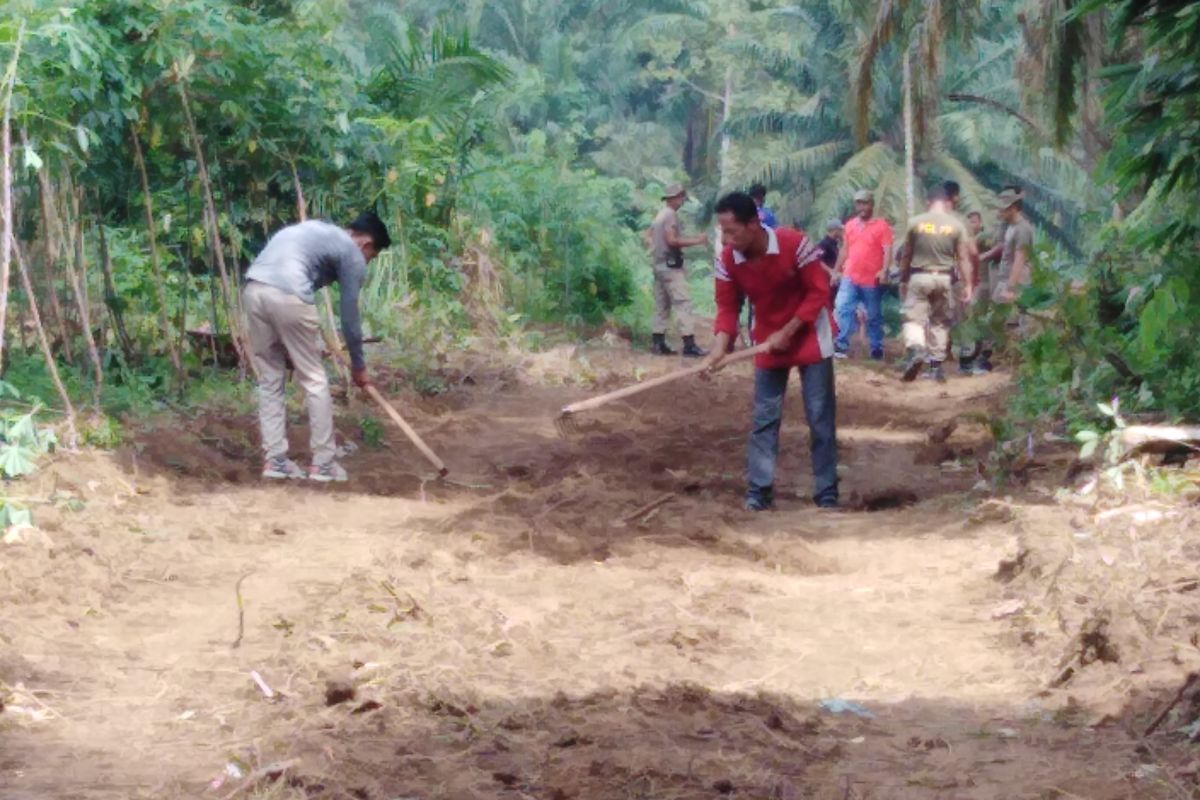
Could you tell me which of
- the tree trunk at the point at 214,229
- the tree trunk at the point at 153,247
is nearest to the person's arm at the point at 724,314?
the tree trunk at the point at 214,229

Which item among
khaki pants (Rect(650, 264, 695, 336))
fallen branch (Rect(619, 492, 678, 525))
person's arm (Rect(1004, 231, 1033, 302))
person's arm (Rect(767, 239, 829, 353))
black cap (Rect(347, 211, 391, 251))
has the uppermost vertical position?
black cap (Rect(347, 211, 391, 251))

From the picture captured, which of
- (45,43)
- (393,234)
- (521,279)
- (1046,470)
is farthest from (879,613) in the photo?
(521,279)

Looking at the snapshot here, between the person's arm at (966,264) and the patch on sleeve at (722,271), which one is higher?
the patch on sleeve at (722,271)

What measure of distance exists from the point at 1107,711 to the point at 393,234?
1129cm

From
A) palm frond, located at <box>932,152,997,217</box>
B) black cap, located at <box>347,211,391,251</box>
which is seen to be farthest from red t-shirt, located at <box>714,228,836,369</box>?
palm frond, located at <box>932,152,997,217</box>

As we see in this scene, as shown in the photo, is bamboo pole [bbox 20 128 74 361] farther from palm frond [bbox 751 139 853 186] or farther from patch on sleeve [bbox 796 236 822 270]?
palm frond [bbox 751 139 853 186]

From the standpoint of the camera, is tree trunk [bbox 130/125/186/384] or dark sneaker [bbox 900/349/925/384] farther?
dark sneaker [bbox 900/349/925/384]

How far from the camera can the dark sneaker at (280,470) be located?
9664 millimetres

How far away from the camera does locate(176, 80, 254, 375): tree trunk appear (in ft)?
35.2

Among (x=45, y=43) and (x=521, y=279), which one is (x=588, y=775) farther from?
(x=521, y=279)

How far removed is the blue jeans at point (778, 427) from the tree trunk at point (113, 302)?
15.1 feet

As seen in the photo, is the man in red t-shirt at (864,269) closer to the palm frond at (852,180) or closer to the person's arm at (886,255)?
the person's arm at (886,255)

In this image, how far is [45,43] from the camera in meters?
9.35

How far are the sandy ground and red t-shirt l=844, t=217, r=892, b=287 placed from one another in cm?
788
